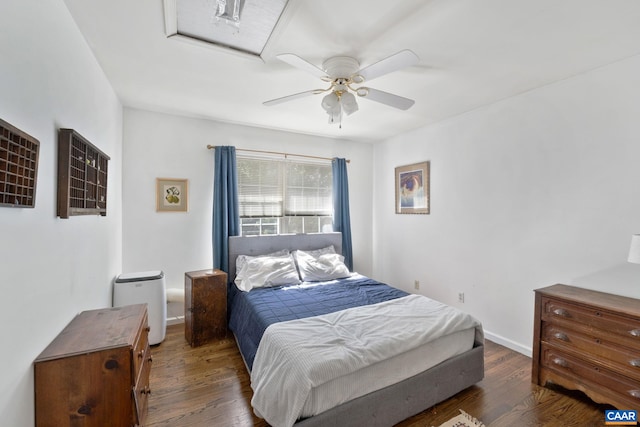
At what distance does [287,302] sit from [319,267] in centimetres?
94

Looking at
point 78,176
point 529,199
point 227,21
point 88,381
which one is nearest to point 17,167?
point 78,176

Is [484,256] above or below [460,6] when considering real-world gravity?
below

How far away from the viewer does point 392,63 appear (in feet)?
5.76

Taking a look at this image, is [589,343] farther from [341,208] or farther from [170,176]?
[170,176]

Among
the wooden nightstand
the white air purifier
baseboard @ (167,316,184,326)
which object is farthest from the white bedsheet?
baseboard @ (167,316,184,326)

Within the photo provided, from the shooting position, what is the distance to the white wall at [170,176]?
3211 millimetres

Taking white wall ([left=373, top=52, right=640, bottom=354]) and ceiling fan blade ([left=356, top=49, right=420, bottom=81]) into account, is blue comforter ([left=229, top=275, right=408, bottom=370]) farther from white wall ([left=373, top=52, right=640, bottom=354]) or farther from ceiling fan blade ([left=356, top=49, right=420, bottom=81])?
ceiling fan blade ([left=356, top=49, right=420, bottom=81])

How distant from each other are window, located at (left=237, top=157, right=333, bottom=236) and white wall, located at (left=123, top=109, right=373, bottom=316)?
0.36 metres

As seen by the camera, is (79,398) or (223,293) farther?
(223,293)

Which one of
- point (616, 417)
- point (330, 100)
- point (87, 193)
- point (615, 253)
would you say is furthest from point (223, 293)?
point (615, 253)

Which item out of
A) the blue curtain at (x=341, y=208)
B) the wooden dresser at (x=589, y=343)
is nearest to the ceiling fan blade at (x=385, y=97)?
the wooden dresser at (x=589, y=343)

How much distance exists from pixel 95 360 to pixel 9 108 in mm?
1154

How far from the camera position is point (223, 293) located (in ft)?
10.1

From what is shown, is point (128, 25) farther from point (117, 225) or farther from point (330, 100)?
point (117, 225)
